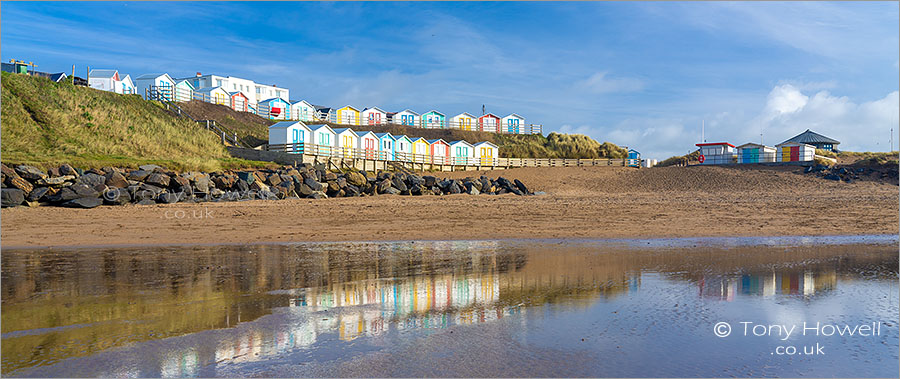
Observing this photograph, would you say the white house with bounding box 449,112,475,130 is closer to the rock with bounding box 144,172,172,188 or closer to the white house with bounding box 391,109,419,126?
the white house with bounding box 391,109,419,126

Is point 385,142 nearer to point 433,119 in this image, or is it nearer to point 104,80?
point 433,119

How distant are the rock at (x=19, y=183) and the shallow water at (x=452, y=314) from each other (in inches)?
488

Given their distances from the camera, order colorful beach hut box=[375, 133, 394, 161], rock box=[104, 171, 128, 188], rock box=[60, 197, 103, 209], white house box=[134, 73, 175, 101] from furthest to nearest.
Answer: white house box=[134, 73, 175, 101], colorful beach hut box=[375, 133, 394, 161], rock box=[104, 171, 128, 188], rock box=[60, 197, 103, 209]

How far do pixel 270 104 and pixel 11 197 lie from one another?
6251 cm

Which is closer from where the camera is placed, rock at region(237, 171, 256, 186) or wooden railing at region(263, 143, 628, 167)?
rock at region(237, 171, 256, 186)

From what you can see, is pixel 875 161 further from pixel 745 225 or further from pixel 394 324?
pixel 394 324

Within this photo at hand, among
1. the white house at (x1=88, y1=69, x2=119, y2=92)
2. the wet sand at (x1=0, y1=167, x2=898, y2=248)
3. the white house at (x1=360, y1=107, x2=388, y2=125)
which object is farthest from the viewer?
the white house at (x1=360, y1=107, x2=388, y2=125)

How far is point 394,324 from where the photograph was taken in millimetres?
6277

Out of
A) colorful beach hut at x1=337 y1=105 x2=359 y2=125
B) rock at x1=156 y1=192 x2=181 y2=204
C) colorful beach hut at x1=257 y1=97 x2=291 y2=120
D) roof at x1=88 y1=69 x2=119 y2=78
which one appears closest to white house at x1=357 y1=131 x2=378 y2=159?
colorful beach hut at x1=257 y1=97 x2=291 y2=120

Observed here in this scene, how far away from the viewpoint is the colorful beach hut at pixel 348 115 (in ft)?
289

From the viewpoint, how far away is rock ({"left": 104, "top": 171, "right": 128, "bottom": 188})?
930 inches

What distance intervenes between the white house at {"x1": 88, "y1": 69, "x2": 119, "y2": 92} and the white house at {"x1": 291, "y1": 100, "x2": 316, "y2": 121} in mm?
22793

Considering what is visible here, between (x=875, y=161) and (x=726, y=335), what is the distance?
47598mm

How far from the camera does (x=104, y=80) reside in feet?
245
